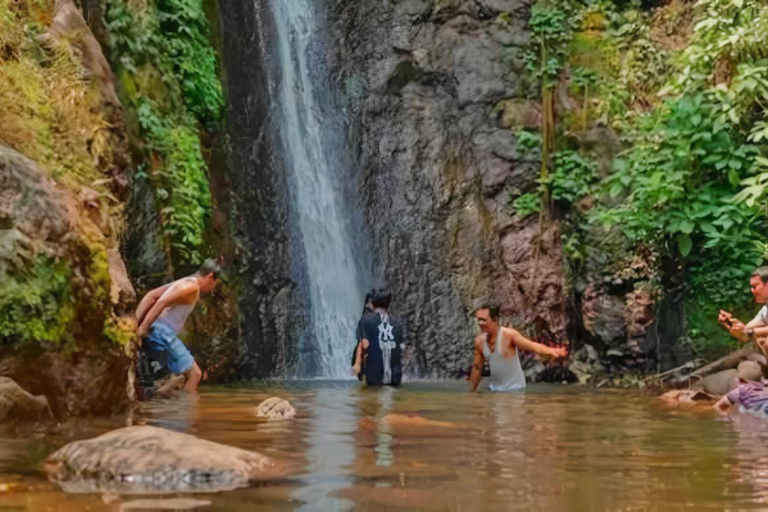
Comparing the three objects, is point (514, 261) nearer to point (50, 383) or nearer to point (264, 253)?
point (264, 253)

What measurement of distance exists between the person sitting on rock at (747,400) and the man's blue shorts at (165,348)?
530cm

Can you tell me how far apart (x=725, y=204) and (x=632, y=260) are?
7.35 ft

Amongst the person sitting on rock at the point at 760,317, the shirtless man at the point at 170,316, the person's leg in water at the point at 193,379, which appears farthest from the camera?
the person's leg in water at the point at 193,379

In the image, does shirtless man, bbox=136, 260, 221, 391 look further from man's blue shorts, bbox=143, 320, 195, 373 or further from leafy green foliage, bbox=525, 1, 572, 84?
leafy green foliage, bbox=525, 1, 572, 84

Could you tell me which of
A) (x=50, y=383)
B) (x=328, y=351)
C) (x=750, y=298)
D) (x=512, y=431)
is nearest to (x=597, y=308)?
(x=750, y=298)

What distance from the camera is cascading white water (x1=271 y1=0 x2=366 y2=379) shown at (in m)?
16.4

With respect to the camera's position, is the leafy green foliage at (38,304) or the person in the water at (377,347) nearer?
the leafy green foliage at (38,304)

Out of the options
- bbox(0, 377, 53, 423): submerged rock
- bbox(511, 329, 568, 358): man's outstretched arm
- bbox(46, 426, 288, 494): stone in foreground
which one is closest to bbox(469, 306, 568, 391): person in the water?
bbox(511, 329, 568, 358): man's outstretched arm

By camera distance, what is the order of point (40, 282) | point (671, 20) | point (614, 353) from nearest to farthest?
point (40, 282) < point (614, 353) < point (671, 20)

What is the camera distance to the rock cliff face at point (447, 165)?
1672 centimetres

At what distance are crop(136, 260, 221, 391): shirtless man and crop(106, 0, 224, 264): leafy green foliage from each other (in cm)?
310

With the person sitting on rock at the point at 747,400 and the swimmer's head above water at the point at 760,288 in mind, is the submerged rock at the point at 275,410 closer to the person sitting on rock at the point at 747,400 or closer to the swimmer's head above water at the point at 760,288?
the person sitting on rock at the point at 747,400

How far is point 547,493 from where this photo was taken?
4438mm

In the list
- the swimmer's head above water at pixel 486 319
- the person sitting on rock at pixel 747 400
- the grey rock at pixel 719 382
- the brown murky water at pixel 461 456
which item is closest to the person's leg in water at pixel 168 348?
the brown murky water at pixel 461 456
